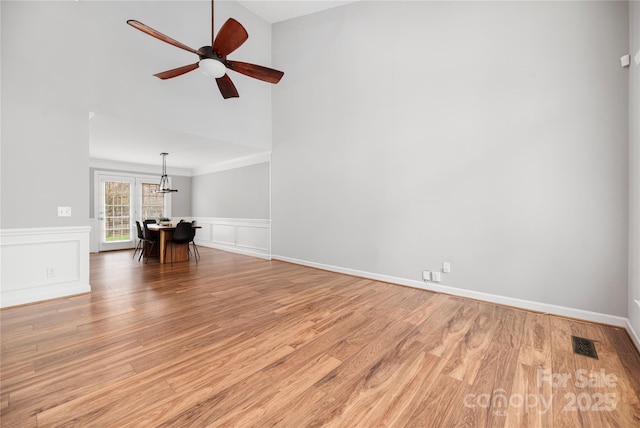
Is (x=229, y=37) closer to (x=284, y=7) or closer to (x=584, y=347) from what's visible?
(x=284, y=7)

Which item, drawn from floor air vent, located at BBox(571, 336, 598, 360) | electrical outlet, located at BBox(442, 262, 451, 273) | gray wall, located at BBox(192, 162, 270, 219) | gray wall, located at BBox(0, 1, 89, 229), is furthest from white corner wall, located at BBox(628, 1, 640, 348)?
gray wall, located at BBox(0, 1, 89, 229)

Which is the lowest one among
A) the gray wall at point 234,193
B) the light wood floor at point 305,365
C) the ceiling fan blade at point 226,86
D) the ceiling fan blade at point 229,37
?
the light wood floor at point 305,365

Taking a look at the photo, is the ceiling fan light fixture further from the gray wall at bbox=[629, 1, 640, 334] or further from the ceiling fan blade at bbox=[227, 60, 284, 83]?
the gray wall at bbox=[629, 1, 640, 334]

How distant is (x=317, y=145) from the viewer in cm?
503

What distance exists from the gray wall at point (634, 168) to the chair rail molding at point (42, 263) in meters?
5.93

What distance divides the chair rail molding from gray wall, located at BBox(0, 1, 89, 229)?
0.41 feet

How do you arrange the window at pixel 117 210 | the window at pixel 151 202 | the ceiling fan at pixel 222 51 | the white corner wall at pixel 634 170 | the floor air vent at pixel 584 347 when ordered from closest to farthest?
the floor air vent at pixel 584 347 < the white corner wall at pixel 634 170 < the ceiling fan at pixel 222 51 < the window at pixel 117 210 < the window at pixel 151 202

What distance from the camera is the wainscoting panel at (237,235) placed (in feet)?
20.3

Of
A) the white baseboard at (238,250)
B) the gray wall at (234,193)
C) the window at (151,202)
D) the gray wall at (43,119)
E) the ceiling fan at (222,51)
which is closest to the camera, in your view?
the ceiling fan at (222,51)

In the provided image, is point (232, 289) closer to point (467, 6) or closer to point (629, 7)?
point (467, 6)

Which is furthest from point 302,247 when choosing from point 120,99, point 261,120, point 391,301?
Answer: point 120,99

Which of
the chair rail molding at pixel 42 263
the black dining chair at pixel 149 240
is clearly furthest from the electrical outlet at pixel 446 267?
the black dining chair at pixel 149 240

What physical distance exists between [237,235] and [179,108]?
3463mm

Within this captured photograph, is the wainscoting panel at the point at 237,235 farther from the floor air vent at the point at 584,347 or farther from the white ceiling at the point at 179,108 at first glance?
the floor air vent at the point at 584,347
